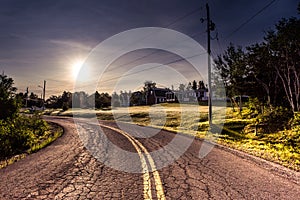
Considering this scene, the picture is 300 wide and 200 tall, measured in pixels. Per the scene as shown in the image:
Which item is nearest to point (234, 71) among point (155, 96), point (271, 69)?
point (271, 69)

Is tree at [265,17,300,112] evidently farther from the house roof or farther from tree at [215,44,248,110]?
the house roof

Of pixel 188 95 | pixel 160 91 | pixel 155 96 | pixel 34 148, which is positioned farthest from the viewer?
pixel 188 95

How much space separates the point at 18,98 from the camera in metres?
16.5

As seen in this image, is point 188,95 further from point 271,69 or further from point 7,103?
point 7,103

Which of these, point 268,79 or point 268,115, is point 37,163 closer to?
point 268,115

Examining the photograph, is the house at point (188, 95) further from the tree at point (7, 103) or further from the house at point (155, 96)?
the tree at point (7, 103)

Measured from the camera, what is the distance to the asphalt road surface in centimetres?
445

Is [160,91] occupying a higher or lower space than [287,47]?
higher

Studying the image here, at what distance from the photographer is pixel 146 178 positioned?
5.43 m

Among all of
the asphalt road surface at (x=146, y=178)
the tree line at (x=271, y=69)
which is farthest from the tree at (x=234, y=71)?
the asphalt road surface at (x=146, y=178)

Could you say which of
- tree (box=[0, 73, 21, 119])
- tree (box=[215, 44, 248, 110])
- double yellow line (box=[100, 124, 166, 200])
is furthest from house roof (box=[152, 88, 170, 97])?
double yellow line (box=[100, 124, 166, 200])

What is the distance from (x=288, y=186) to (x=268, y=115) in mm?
12619

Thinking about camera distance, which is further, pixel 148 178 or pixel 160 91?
pixel 160 91

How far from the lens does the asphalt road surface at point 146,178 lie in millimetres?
4453
